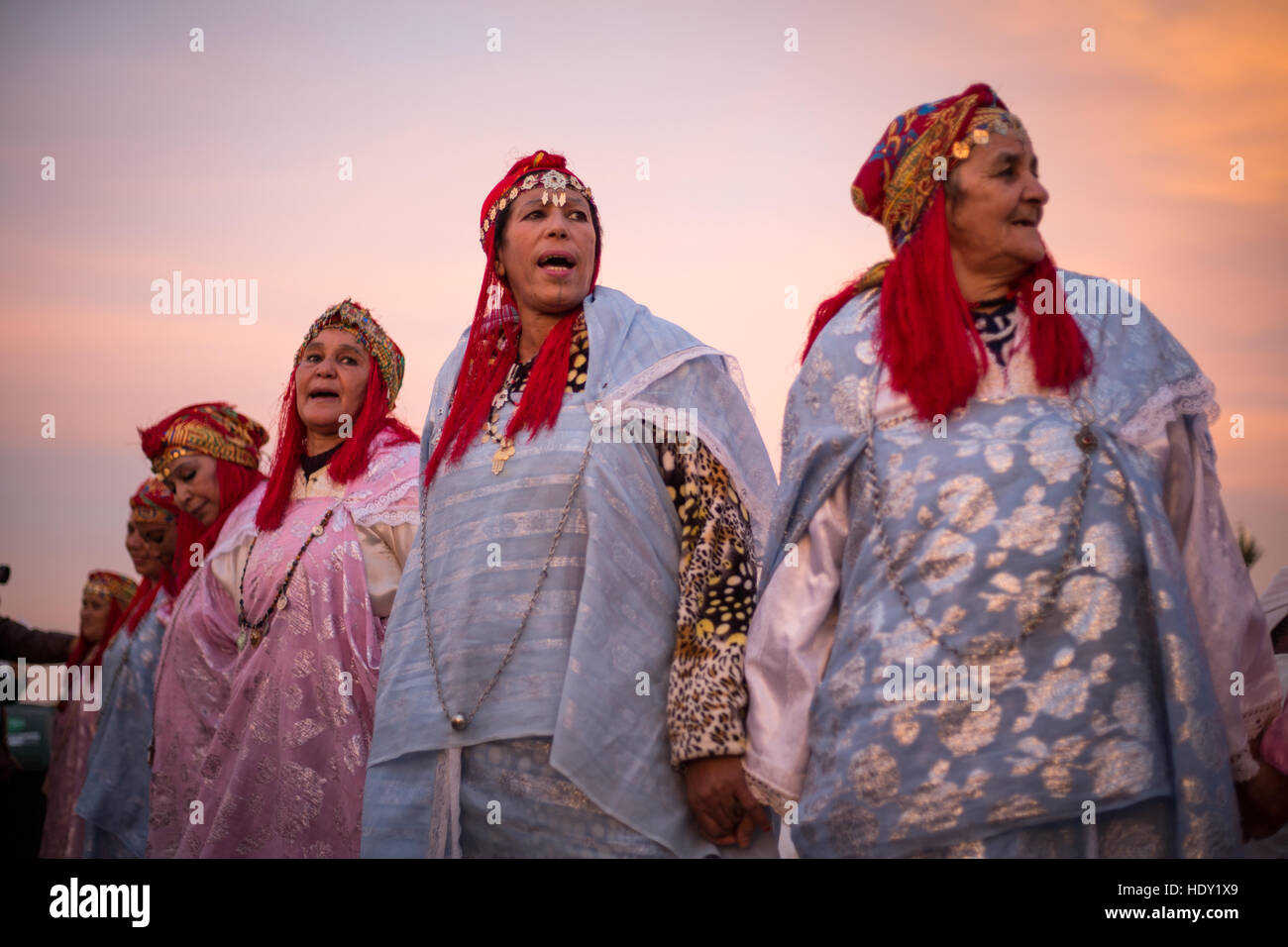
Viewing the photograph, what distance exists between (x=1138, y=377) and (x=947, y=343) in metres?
0.44

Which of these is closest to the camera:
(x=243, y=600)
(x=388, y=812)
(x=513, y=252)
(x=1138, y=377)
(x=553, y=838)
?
(x=1138, y=377)

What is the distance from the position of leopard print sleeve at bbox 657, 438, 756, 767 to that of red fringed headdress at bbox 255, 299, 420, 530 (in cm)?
217

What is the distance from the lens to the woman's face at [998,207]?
327cm

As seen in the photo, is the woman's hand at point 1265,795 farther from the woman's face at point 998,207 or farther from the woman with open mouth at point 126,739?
the woman with open mouth at point 126,739

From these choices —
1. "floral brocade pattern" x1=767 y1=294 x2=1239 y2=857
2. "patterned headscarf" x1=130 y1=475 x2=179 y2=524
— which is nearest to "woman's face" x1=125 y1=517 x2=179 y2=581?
"patterned headscarf" x1=130 y1=475 x2=179 y2=524

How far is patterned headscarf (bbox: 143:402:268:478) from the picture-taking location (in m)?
6.79

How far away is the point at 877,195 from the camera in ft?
11.7

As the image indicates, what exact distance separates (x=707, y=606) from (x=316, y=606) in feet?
7.05

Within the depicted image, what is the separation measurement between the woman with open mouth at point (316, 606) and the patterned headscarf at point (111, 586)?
3.89 meters

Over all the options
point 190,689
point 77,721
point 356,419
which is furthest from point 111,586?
point 356,419

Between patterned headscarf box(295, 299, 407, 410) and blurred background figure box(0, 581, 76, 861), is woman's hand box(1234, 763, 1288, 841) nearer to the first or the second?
patterned headscarf box(295, 299, 407, 410)
